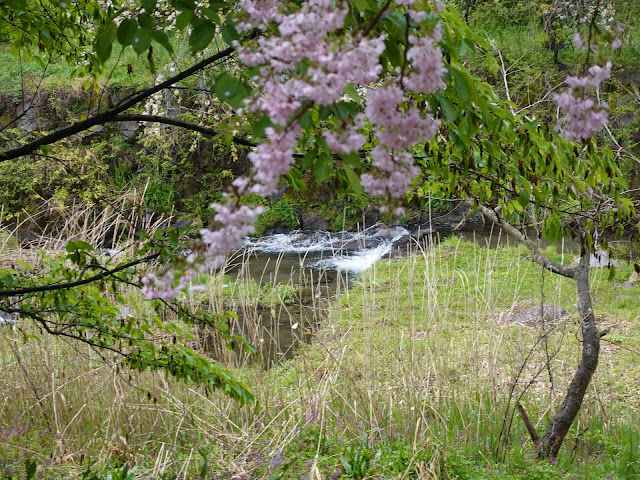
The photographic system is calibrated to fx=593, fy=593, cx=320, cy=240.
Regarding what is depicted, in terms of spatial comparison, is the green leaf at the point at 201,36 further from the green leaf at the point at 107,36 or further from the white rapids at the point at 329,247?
the white rapids at the point at 329,247

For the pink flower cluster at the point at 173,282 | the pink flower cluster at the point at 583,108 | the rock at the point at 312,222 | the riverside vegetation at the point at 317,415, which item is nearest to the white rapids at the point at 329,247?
the rock at the point at 312,222

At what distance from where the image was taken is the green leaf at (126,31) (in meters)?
1.00

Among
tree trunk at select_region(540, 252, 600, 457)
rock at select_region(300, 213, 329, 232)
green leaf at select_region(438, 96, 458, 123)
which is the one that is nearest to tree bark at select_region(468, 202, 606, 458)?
tree trunk at select_region(540, 252, 600, 457)

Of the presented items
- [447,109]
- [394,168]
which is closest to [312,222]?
[447,109]

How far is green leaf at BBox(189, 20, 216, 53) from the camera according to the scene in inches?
38.6

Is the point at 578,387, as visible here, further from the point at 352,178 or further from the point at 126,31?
the point at 126,31

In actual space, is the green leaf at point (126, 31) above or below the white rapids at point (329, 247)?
above

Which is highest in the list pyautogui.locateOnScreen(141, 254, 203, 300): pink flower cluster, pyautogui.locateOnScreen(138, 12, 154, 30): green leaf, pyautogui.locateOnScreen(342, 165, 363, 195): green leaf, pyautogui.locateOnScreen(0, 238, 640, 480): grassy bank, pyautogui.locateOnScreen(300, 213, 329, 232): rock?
pyautogui.locateOnScreen(138, 12, 154, 30): green leaf

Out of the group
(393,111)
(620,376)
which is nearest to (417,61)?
(393,111)

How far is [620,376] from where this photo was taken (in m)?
4.20

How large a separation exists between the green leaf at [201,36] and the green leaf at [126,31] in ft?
0.35

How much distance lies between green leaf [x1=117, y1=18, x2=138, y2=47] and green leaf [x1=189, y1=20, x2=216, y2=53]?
4.2 inches

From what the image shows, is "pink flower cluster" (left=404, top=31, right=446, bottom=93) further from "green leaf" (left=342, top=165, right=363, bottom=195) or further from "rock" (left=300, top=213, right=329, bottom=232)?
"rock" (left=300, top=213, right=329, bottom=232)

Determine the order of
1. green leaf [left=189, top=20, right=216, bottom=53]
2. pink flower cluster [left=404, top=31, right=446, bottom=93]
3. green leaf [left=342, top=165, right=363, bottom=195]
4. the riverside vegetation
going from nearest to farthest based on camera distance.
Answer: pink flower cluster [left=404, top=31, right=446, bottom=93]
green leaf [left=342, top=165, right=363, bottom=195]
green leaf [left=189, top=20, right=216, bottom=53]
the riverside vegetation
